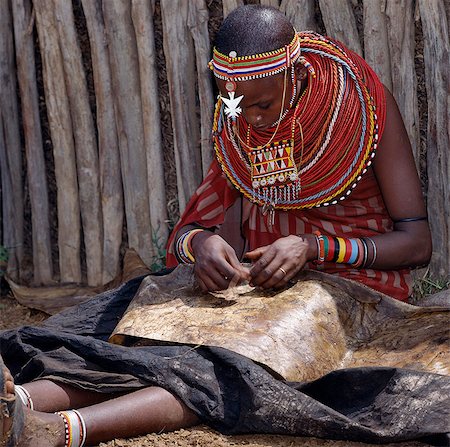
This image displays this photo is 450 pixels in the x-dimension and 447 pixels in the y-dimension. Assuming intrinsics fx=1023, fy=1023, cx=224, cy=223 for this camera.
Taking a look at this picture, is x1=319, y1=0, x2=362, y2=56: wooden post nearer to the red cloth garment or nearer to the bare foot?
the red cloth garment

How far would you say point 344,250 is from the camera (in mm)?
4055

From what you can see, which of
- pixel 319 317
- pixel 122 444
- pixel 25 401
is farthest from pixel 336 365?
pixel 25 401

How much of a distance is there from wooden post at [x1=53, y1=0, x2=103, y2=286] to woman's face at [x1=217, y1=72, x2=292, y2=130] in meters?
1.62

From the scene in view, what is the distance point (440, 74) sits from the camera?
457 cm

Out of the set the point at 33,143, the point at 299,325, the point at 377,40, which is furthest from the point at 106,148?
the point at 299,325

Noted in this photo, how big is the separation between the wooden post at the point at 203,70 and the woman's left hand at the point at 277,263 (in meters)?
1.32

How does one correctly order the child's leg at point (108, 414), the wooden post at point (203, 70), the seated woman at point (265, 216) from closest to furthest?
1. the child's leg at point (108, 414)
2. the seated woman at point (265, 216)
3. the wooden post at point (203, 70)

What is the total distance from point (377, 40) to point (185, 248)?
1.32 metres

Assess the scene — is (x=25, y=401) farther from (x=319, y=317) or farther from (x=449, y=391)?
(x=449, y=391)

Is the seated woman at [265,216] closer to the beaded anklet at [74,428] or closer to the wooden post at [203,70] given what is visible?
the beaded anklet at [74,428]

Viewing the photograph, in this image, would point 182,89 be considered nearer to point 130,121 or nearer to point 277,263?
point 130,121

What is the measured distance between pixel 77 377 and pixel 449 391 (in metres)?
1.25

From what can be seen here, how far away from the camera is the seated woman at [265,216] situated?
347cm

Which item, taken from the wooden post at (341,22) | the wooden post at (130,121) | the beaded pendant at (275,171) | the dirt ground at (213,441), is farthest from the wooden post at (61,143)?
the dirt ground at (213,441)
